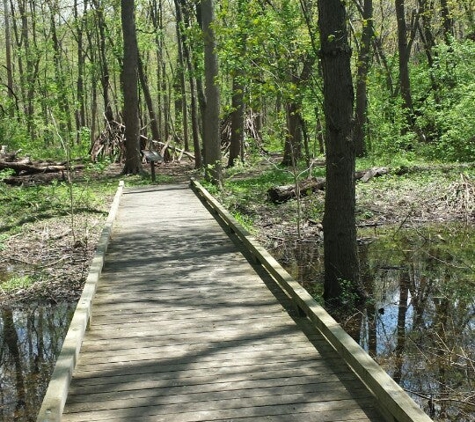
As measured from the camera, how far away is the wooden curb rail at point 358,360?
376 centimetres

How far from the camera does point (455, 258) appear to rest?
9.92 meters

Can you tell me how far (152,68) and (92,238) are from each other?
135ft

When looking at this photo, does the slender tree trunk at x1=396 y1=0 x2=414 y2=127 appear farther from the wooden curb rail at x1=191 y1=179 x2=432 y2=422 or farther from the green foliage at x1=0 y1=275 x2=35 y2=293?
the green foliage at x1=0 y1=275 x2=35 y2=293

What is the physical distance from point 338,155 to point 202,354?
10.6 feet

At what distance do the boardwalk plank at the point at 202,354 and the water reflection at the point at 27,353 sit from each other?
0.81 metres

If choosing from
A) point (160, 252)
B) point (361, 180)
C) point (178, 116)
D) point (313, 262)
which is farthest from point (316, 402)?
point (178, 116)

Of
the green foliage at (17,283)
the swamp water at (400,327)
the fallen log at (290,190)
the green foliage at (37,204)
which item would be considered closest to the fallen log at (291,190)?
the fallen log at (290,190)

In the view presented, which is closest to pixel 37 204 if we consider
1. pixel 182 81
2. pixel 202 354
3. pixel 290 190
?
pixel 290 190

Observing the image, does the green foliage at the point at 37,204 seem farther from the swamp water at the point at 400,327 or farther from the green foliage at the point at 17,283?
the swamp water at the point at 400,327

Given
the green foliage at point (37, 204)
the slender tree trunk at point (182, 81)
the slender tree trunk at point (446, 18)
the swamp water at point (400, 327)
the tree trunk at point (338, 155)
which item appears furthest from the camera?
the slender tree trunk at point (182, 81)

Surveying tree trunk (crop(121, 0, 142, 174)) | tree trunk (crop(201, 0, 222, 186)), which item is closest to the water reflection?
tree trunk (crop(201, 0, 222, 186))

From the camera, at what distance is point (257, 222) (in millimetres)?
12773

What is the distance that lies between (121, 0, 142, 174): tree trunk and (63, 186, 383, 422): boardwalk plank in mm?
12522

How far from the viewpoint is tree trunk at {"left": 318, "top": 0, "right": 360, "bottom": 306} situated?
7.03 metres
